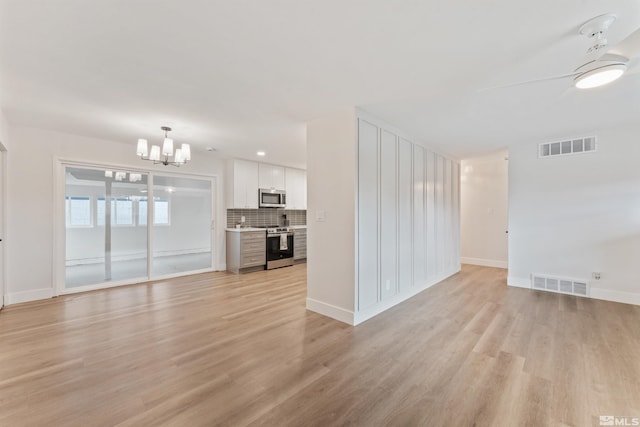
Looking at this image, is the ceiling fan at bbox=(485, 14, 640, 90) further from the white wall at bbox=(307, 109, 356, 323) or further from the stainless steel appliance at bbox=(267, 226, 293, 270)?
the stainless steel appliance at bbox=(267, 226, 293, 270)

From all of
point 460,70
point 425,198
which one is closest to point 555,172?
point 425,198

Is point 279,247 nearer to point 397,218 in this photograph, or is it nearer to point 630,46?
point 397,218

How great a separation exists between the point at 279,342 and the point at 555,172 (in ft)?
16.5

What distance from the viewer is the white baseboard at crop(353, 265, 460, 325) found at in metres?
3.10

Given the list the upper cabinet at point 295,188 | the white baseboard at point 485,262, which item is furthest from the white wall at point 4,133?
the white baseboard at point 485,262

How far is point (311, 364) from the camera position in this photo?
2.24 m

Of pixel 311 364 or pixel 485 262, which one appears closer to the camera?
pixel 311 364

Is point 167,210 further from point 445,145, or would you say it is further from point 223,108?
point 445,145

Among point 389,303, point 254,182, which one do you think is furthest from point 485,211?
point 254,182

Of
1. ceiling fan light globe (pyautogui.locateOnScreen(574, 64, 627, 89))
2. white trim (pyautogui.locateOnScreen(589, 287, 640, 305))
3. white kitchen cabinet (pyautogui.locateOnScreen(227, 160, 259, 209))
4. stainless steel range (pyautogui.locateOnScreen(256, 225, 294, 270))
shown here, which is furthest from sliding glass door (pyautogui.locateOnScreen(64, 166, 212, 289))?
white trim (pyautogui.locateOnScreen(589, 287, 640, 305))

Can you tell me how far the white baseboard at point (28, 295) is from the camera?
12.1 ft

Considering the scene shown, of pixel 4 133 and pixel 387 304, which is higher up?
pixel 4 133

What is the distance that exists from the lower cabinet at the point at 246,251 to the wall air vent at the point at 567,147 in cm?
555

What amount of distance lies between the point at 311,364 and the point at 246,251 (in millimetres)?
3793
